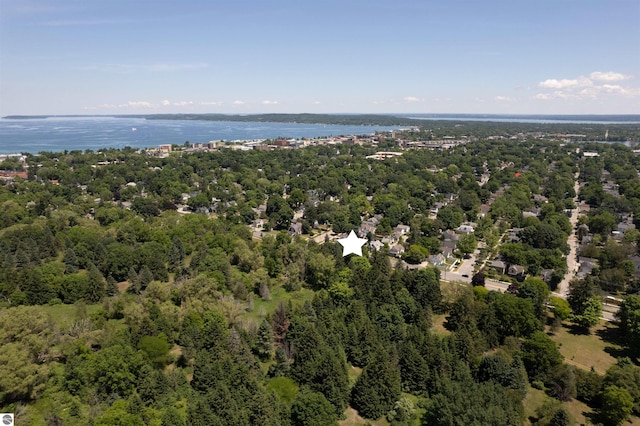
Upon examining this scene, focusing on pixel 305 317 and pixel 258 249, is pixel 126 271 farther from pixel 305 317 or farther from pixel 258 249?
pixel 305 317

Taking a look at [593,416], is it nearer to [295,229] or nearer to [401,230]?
[401,230]

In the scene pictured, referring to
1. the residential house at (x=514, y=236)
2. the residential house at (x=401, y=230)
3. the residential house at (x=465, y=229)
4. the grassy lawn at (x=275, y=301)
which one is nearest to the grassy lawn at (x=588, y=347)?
the residential house at (x=514, y=236)

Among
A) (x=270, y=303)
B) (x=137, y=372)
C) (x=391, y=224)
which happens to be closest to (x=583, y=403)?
(x=270, y=303)

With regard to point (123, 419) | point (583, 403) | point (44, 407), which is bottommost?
point (583, 403)

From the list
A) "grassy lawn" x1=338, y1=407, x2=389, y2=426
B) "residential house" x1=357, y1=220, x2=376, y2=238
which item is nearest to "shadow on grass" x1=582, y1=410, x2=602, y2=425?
"grassy lawn" x1=338, y1=407, x2=389, y2=426

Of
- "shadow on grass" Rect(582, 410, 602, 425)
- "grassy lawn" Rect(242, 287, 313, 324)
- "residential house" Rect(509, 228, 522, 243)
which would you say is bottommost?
"shadow on grass" Rect(582, 410, 602, 425)

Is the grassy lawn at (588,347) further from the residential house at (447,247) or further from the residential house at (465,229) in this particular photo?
the residential house at (465,229)

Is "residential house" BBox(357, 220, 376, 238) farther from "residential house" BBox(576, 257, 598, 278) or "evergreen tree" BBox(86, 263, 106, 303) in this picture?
"evergreen tree" BBox(86, 263, 106, 303)

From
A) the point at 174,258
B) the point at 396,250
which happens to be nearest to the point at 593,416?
the point at 396,250
